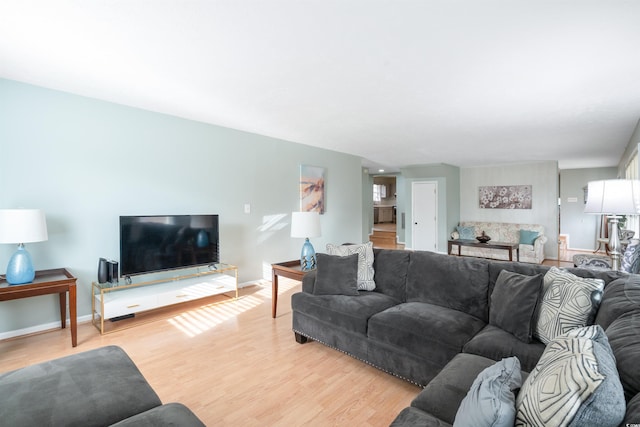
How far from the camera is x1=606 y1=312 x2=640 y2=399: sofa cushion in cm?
102

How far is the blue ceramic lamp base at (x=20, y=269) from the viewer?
8.89ft

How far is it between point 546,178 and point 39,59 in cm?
948

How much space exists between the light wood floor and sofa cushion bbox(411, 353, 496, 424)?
23.0 inches

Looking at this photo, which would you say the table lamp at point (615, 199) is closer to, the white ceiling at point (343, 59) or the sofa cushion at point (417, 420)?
the white ceiling at point (343, 59)

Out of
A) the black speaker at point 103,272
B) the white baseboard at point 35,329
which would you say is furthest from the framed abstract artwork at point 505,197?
the white baseboard at point 35,329

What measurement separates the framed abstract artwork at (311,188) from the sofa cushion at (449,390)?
429 cm

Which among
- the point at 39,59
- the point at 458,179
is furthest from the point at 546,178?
the point at 39,59

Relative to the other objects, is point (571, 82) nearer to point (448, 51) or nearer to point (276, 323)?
point (448, 51)

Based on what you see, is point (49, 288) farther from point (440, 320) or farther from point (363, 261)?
point (440, 320)

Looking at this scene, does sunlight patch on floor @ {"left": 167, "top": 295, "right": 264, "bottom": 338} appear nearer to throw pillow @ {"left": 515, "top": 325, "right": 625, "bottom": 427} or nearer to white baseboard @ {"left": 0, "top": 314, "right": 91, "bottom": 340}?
white baseboard @ {"left": 0, "top": 314, "right": 91, "bottom": 340}

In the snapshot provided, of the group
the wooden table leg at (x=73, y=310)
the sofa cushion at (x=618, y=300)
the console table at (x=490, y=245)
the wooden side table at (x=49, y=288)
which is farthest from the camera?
the console table at (x=490, y=245)

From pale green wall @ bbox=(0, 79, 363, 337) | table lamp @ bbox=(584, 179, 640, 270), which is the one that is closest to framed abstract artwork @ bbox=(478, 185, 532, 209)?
pale green wall @ bbox=(0, 79, 363, 337)

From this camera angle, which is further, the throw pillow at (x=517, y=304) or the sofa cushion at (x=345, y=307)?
the sofa cushion at (x=345, y=307)

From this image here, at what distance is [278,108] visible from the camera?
3.75m
